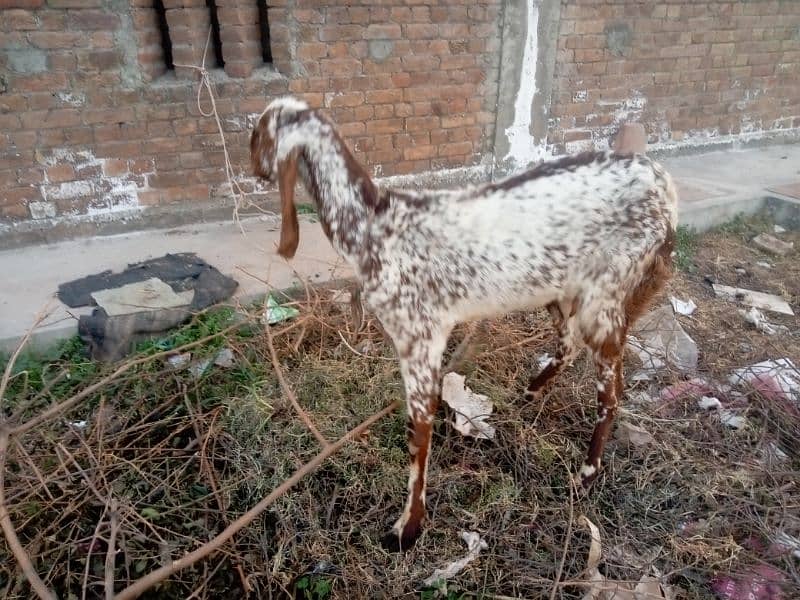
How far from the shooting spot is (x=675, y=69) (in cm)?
617

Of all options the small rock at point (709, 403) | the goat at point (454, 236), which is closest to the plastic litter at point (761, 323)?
the small rock at point (709, 403)

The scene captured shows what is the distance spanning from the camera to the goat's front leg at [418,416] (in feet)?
7.69

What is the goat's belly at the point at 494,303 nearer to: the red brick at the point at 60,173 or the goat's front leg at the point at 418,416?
the goat's front leg at the point at 418,416

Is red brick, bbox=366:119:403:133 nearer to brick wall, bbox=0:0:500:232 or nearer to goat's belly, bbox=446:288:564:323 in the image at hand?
brick wall, bbox=0:0:500:232

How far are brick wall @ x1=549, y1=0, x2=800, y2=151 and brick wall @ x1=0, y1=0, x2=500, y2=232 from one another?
1039mm

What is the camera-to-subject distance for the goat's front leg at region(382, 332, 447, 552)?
2.34m

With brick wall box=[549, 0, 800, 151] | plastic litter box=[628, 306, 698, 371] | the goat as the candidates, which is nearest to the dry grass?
plastic litter box=[628, 306, 698, 371]

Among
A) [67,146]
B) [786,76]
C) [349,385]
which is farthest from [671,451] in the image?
[786,76]

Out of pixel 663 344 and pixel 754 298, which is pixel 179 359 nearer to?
pixel 663 344

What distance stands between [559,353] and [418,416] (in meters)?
1.04

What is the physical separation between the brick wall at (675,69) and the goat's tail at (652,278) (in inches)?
141

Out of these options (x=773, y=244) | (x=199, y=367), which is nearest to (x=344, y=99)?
Answer: (x=199, y=367)

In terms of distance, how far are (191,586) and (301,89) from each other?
11.9 feet

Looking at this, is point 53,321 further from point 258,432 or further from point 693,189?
point 693,189
